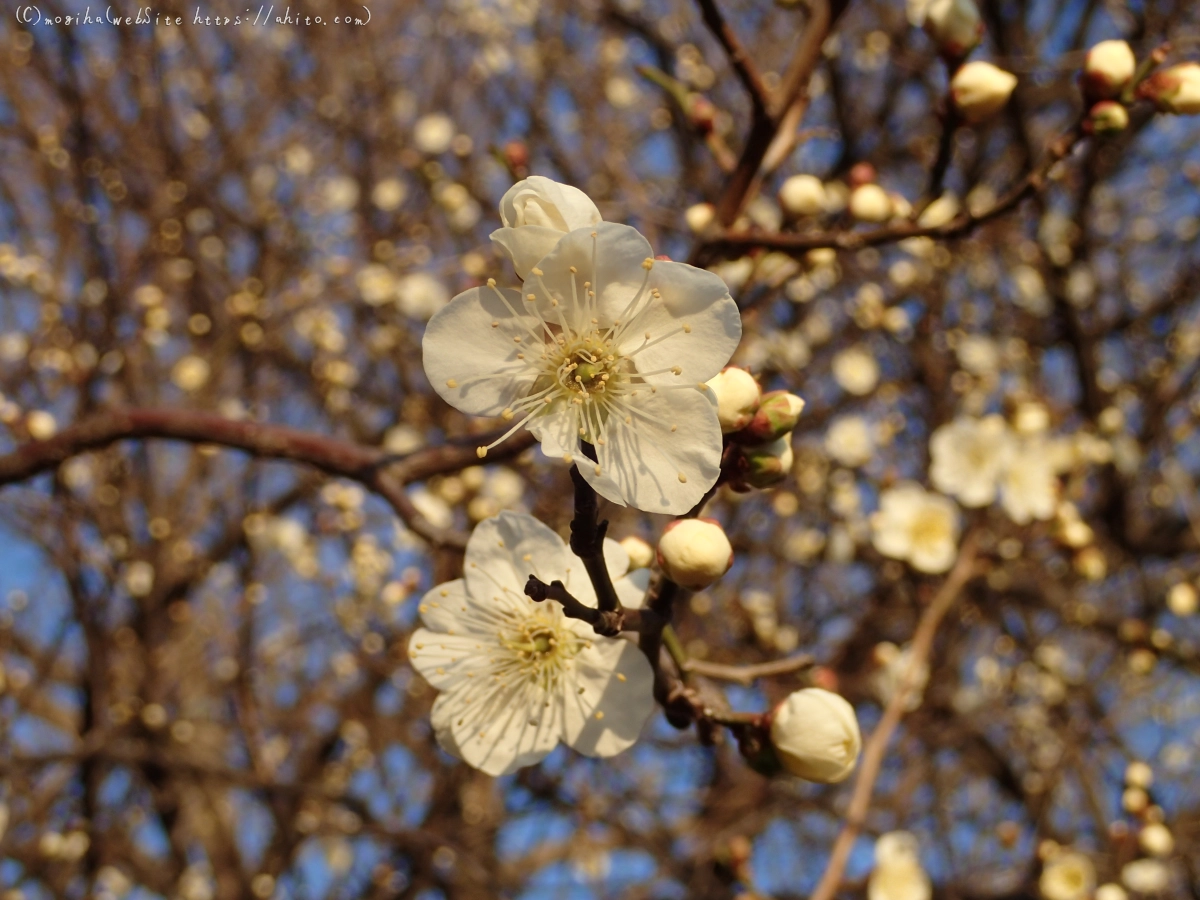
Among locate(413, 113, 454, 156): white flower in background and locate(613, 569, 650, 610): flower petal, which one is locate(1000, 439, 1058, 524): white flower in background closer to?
locate(613, 569, 650, 610): flower petal

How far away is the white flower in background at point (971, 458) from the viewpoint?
9.76ft

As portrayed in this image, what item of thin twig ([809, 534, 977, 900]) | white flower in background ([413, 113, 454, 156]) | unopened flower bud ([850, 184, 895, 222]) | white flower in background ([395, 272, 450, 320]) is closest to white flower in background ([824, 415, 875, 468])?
thin twig ([809, 534, 977, 900])

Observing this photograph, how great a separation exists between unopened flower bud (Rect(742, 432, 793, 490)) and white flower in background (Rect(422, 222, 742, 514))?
12cm

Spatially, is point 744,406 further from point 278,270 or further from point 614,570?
point 278,270

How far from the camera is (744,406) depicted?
43.1 inches

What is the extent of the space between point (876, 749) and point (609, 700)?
127 centimetres

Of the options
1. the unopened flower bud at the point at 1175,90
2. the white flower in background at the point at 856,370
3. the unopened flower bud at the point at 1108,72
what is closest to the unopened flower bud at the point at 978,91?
the unopened flower bud at the point at 1108,72

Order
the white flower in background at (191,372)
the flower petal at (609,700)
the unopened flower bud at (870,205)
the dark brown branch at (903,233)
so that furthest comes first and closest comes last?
the white flower in background at (191,372) → the unopened flower bud at (870,205) → the dark brown branch at (903,233) → the flower petal at (609,700)

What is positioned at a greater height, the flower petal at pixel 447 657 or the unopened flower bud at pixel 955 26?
the unopened flower bud at pixel 955 26

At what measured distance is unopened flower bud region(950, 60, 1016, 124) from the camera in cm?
171

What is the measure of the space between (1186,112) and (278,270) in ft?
14.3

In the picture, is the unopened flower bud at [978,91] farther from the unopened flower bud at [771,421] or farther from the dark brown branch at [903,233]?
the unopened flower bud at [771,421]

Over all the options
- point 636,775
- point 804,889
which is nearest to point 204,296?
point 636,775

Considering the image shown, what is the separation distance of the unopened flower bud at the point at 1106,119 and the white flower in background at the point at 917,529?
1.47 metres
